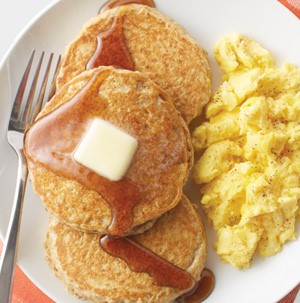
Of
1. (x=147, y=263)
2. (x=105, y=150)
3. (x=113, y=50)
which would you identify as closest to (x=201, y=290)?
(x=147, y=263)

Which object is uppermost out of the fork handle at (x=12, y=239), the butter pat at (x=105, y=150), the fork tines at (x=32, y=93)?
the butter pat at (x=105, y=150)

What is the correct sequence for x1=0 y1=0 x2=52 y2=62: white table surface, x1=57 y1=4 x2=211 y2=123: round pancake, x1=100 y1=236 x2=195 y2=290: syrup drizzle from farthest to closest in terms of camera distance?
x1=0 y1=0 x2=52 y2=62: white table surface
x1=57 y1=4 x2=211 y2=123: round pancake
x1=100 y1=236 x2=195 y2=290: syrup drizzle

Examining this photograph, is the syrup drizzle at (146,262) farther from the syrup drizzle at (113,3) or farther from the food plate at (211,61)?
the syrup drizzle at (113,3)

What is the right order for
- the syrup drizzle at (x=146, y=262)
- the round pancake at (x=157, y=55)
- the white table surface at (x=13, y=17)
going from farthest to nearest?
the white table surface at (x=13, y=17)
the round pancake at (x=157, y=55)
the syrup drizzle at (x=146, y=262)

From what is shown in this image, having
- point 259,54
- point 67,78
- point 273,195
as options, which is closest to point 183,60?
point 259,54

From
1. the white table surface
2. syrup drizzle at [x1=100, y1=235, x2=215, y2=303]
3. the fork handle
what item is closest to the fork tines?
the fork handle

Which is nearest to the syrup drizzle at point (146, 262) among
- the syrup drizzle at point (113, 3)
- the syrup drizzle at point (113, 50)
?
the syrup drizzle at point (113, 50)

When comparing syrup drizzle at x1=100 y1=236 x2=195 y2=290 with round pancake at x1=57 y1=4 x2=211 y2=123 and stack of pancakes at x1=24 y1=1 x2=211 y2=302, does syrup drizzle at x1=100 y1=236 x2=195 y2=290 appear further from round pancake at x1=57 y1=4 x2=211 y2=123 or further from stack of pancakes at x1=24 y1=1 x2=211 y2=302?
round pancake at x1=57 y1=4 x2=211 y2=123

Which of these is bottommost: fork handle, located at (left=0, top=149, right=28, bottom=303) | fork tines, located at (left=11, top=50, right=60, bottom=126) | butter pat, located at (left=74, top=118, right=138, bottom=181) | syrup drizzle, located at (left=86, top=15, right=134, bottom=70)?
fork handle, located at (left=0, top=149, right=28, bottom=303)
